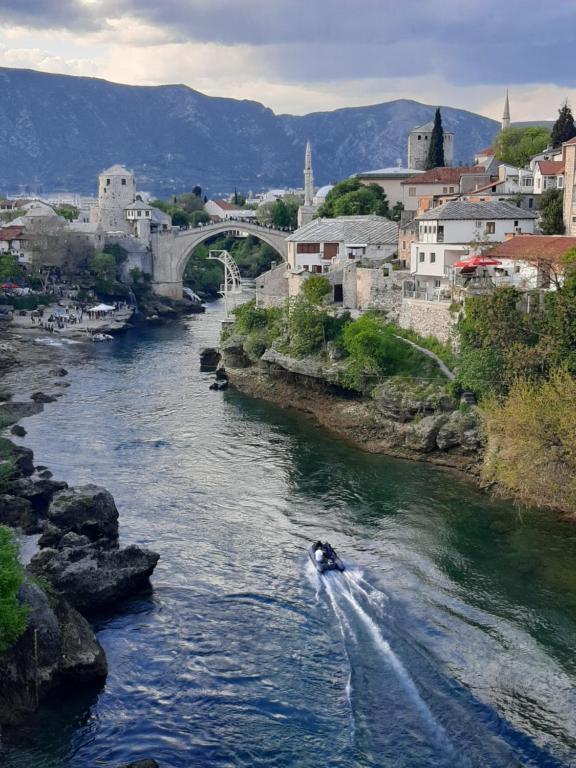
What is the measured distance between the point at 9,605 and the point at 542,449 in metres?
19.2

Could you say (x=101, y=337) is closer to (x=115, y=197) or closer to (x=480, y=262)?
(x=115, y=197)

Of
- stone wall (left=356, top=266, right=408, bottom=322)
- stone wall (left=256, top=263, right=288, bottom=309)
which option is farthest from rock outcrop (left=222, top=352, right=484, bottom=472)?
stone wall (left=256, top=263, right=288, bottom=309)

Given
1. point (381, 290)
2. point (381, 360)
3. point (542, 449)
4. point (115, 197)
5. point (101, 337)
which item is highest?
point (115, 197)

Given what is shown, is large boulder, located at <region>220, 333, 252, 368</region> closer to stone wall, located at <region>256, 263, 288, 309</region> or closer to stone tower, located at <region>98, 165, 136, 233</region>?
stone wall, located at <region>256, 263, 288, 309</region>

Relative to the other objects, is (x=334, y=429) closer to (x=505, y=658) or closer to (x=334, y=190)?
(x=505, y=658)

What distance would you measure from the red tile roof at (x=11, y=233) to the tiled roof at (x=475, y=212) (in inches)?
2233

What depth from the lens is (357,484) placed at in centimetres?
3706

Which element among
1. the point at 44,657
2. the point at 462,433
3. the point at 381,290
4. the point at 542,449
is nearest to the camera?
the point at 44,657

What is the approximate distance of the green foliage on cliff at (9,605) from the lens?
20516mm

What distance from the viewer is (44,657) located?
22.1 meters

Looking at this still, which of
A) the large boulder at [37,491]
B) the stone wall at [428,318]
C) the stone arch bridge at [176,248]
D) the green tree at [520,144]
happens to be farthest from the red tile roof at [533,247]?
the stone arch bridge at [176,248]

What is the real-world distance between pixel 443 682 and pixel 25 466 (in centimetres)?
2130

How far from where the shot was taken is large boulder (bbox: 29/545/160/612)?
26.2m

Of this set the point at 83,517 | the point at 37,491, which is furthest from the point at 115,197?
the point at 83,517
